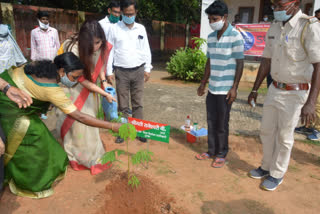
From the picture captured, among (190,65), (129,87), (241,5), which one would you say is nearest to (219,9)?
(129,87)

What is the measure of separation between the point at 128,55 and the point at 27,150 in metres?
1.82

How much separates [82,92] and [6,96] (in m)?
0.84

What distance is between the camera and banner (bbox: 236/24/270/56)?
7594mm

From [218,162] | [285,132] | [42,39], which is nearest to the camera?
[285,132]

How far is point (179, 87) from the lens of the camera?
7984 mm

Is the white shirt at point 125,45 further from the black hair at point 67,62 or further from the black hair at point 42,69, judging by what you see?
the black hair at point 42,69

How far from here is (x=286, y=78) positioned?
2.61 meters

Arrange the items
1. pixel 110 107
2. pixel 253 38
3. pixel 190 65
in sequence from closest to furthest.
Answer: pixel 110 107 < pixel 253 38 < pixel 190 65

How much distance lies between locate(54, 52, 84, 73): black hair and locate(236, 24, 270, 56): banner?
647 centimetres

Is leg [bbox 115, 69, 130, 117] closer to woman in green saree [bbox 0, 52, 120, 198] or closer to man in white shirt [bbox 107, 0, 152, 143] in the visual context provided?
man in white shirt [bbox 107, 0, 152, 143]

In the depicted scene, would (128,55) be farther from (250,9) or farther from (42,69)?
(250,9)

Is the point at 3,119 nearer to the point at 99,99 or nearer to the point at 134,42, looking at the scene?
the point at 99,99

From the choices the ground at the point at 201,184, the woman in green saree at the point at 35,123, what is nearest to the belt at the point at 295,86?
the ground at the point at 201,184

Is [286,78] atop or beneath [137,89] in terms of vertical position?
atop
